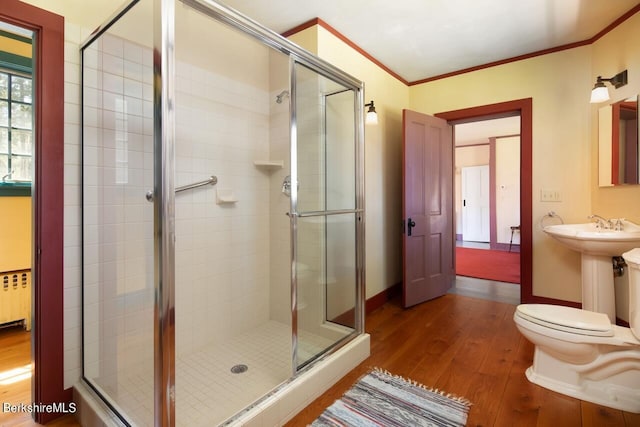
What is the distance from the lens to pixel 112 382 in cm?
154

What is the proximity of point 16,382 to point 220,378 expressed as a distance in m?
1.20

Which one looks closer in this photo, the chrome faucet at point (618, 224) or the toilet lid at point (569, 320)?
the toilet lid at point (569, 320)

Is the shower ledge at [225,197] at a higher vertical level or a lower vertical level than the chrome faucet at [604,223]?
higher

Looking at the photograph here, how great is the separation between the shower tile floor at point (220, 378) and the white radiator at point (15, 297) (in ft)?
5.08

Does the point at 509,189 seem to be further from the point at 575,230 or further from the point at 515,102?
the point at 575,230

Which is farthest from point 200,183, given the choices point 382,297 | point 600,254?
point 600,254

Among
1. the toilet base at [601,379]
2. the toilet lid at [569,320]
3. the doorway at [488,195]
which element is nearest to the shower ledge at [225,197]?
the toilet lid at [569,320]

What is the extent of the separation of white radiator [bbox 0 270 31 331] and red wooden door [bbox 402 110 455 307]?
10.8ft

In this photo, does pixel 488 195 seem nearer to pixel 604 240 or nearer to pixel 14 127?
pixel 604 240

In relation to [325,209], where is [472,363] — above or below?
below

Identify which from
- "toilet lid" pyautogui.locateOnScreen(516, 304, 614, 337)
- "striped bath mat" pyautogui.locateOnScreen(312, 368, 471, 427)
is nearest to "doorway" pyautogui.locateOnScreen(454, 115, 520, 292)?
"toilet lid" pyautogui.locateOnScreen(516, 304, 614, 337)

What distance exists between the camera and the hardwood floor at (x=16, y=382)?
1.52 m

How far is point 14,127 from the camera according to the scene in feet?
8.32

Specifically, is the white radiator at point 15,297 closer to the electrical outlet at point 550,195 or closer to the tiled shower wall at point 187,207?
Answer: the tiled shower wall at point 187,207
